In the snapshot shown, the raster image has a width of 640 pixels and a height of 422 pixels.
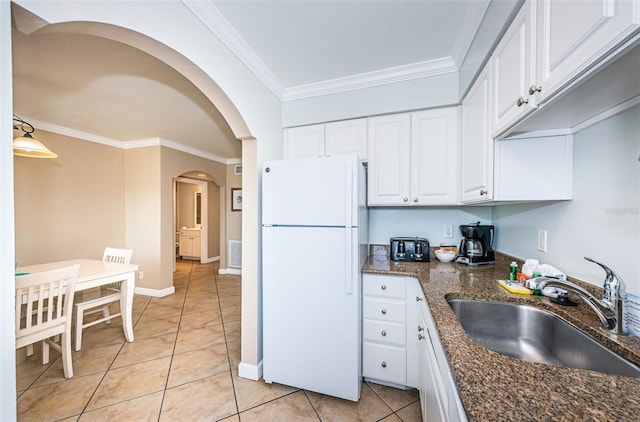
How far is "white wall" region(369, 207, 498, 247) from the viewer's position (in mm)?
2291

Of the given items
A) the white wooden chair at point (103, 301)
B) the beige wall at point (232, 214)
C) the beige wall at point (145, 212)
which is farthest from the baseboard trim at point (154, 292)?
the beige wall at point (232, 214)

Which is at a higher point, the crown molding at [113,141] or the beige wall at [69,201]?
the crown molding at [113,141]

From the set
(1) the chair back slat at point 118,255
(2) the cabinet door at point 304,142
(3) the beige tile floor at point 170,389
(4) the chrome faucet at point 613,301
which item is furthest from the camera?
(1) the chair back slat at point 118,255

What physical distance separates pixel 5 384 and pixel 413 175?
234 cm

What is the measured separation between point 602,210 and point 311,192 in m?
1.45

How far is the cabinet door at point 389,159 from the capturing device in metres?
2.10

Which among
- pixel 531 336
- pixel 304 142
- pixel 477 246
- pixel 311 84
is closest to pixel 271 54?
pixel 311 84

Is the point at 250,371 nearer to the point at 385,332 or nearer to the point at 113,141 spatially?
the point at 385,332

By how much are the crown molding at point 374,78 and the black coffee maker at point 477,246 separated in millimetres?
1285

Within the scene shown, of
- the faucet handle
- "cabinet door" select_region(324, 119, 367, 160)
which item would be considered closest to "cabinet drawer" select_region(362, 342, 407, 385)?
the faucet handle

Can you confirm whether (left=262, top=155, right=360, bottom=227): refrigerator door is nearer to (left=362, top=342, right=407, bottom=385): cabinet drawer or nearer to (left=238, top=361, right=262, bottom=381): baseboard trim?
(left=362, top=342, right=407, bottom=385): cabinet drawer

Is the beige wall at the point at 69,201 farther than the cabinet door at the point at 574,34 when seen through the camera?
Yes

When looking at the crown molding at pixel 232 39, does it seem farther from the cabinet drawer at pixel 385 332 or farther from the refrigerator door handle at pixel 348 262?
the cabinet drawer at pixel 385 332

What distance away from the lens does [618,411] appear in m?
0.53
